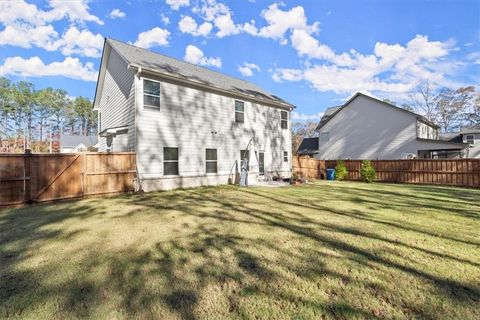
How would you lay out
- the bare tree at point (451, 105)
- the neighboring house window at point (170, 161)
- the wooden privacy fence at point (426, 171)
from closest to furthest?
the neighboring house window at point (170, 161) → the wooden privacy fence at point (426, 171) → the bare tree at point (451, 105)

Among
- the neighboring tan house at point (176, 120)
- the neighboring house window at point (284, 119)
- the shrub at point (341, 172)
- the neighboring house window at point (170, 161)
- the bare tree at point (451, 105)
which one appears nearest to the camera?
the neighboring tan house at point (176, 120)

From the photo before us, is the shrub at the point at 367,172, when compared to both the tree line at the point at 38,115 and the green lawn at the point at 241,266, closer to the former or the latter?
the green lawn at the point at 241,266

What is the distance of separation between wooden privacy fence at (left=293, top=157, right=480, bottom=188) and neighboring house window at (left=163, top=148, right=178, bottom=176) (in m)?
10.5

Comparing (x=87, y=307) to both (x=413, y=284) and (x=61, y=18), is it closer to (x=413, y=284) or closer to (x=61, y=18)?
(x=413, y=284)

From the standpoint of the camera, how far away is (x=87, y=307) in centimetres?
263

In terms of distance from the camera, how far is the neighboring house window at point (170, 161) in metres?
11.3

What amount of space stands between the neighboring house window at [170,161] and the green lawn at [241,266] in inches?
197

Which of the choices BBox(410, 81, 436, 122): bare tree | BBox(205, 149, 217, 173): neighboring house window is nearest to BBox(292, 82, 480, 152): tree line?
BBox(410, 81, 436, 122): bare tree

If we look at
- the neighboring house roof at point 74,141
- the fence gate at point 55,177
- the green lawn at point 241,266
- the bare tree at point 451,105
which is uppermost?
the bare tree at point 451,105

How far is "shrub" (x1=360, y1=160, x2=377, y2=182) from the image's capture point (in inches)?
672

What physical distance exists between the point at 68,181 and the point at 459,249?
1128 centimetres

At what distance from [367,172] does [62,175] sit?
1796 cm

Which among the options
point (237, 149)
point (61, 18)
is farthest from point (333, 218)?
point (61, 18)

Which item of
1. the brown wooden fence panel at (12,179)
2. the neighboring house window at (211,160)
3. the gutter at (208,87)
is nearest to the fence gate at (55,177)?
the brown wooden fence panel at (12,179)
